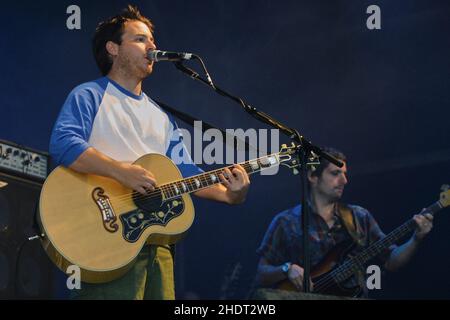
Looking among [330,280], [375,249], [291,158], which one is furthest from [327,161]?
[291,158]

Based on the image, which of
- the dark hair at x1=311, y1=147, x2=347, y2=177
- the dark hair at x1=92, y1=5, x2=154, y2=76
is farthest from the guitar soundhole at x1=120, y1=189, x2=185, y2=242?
the dark hair at x1=311, y1=147, x2=347, y2=177

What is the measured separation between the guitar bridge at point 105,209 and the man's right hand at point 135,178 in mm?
115

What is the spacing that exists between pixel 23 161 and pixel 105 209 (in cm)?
150

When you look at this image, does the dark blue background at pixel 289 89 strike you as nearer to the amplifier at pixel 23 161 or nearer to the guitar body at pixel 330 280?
the guitar body at pixel 330 280

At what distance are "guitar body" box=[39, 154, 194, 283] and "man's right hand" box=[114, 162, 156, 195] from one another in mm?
69

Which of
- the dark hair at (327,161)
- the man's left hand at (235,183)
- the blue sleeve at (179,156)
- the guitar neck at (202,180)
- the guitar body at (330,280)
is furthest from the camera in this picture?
the dark hair at (327,161)

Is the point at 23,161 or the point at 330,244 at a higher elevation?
the point at 23,161

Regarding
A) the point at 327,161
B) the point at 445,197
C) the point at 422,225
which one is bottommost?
the point at 422,225

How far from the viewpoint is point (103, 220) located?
356 centimetres

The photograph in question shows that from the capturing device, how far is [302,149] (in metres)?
3.90

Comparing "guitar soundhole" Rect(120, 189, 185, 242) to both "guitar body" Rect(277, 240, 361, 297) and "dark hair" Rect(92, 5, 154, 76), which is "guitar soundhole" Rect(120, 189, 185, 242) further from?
"guitar body" Rect(277, 240, 361, 297)

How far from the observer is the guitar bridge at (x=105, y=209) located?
357cm

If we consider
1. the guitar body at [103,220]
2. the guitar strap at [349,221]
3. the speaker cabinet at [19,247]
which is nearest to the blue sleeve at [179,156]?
the guitar body at [103,220]

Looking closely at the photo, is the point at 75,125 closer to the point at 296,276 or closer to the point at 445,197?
the point at 296,276
